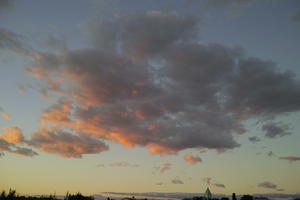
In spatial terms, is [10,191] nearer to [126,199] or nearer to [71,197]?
[71,197]

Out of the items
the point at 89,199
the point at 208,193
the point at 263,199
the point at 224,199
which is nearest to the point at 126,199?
the point at 89,199

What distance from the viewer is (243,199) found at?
88.9 meters

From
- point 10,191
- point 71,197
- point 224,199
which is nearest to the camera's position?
point 10,191

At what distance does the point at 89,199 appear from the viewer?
87938 mm

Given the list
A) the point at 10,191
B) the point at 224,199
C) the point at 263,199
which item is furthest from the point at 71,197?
the point at 263,199

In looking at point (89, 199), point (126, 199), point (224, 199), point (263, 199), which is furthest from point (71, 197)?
point (263, 199)

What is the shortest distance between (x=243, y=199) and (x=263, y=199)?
592 centimetres

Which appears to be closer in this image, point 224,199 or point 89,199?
point 89,199

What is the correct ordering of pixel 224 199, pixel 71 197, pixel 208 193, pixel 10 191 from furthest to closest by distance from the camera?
pixel 224 199 → pixel 71 197 → pixel 10 191 → pixel 208 193

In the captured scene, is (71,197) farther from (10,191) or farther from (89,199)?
(10,191)

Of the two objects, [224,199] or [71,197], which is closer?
[71,197]

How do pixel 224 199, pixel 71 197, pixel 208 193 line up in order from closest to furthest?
pixel 208 193 → pixel 71 197 → pixel 224 199

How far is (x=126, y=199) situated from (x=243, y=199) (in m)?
37.2

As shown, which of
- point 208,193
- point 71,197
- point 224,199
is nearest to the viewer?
point 208,193
